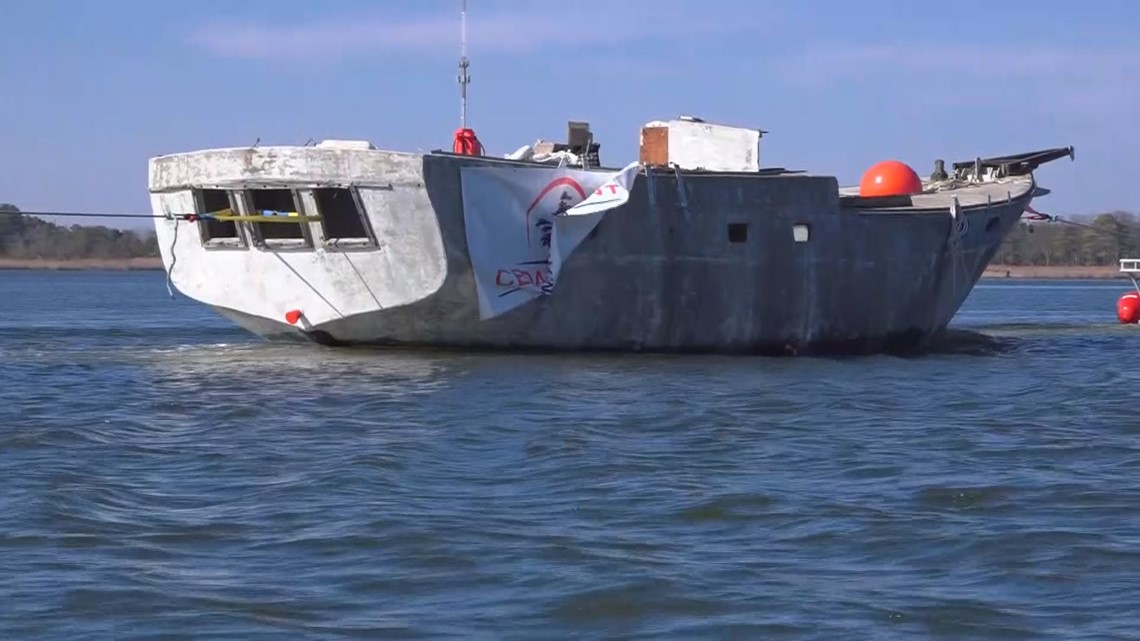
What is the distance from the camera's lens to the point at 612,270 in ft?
64.3

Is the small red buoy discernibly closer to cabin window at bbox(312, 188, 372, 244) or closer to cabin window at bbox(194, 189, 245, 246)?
Result: cabin window at bbox(312, 188, 372, 244)

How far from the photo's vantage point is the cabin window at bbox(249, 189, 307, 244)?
61.7 ft

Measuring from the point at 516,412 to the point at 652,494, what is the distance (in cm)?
441

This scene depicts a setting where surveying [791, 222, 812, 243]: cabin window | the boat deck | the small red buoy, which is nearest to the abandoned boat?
[791, 222, 812, 243]: cabin window

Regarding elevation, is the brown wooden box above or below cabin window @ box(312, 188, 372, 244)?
above

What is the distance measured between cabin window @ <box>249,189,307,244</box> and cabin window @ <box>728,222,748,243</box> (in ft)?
16.4

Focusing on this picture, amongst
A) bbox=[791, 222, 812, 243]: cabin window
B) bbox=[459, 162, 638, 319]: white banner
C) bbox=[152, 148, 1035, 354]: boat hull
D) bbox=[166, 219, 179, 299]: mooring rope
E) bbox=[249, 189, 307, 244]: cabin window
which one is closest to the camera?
bbox=[152, 148, 1035, 354]: boat hull

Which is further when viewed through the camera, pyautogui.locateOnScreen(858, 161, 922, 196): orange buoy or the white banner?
pyautogui.locateOnScreen(858, 161, 922, 196): orange buoy

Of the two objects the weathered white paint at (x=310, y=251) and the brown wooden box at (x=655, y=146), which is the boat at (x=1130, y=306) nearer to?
the brown wooden box at (x=655, y=146)

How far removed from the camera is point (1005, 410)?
49.3ft

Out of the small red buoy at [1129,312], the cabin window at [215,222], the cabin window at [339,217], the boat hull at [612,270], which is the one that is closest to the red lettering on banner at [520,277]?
the boat hull at [612,270]

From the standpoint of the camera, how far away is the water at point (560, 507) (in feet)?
23.2

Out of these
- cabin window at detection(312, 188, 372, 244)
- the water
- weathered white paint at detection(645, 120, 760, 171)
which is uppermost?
weathered white paint at detection(645, 120, 760, 171)

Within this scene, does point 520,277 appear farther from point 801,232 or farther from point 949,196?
point 949,196
